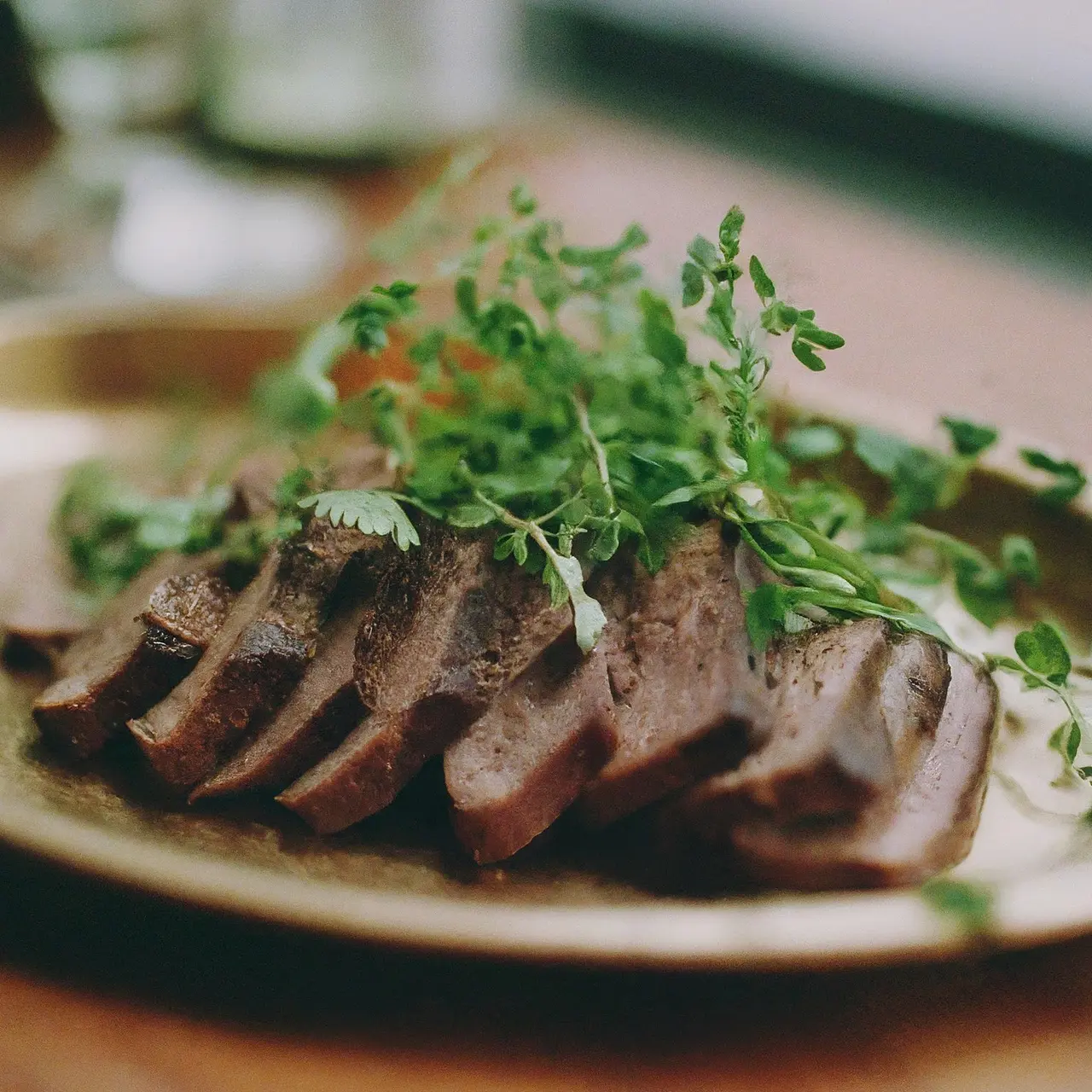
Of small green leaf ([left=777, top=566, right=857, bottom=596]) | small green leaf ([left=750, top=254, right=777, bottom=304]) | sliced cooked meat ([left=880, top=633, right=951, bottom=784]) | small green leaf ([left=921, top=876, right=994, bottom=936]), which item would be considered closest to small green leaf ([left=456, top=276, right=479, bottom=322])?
small green leaf ([left=750, top=254, right=777, bottom=304])

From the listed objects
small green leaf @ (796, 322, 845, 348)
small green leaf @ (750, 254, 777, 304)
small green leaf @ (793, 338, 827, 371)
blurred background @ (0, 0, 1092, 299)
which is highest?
small green leaf @ (750, 254, 777, 304)

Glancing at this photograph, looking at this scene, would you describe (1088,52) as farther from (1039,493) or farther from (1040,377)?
(1039,493)

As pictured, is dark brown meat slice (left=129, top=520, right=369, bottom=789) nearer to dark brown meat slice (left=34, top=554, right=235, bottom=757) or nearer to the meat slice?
dark brown meat slice (left=34, top=554, right=235, bottom=757)

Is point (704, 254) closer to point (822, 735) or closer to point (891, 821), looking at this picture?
point (822, 735)

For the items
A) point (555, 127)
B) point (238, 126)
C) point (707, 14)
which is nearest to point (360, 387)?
point (238, 126)

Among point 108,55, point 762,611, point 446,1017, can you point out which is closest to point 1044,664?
point 762,611

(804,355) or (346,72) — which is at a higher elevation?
(804,355)
